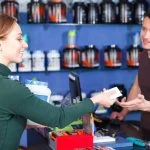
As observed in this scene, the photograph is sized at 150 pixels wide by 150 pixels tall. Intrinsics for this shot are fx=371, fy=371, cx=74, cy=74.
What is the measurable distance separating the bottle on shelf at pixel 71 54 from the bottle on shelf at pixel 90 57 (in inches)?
2.1

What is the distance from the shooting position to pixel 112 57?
132 inches

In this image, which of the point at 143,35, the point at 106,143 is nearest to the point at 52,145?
the point at 106,143

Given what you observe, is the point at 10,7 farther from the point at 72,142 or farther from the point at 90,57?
the point at 72,142

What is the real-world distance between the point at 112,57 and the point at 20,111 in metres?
1.96

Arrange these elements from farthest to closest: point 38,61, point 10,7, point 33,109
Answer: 1. point 38,61
2. point 10,7
3. point 33,109

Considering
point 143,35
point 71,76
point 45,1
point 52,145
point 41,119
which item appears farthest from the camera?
point 45,1

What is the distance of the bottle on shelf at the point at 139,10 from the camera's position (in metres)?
3.35

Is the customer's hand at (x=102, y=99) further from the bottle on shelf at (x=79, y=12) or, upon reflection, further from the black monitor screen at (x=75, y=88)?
the bottle on shelf at (x=79, y=12)

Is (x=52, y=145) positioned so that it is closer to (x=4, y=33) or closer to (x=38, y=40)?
(x=4, y=33)

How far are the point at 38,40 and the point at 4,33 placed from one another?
1764 mm

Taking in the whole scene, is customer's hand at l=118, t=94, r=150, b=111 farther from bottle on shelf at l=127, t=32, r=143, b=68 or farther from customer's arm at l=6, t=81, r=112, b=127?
bottle on shelf at l=127, t=32, r=143, b=68

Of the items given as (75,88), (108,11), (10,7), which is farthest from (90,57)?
(75,88)

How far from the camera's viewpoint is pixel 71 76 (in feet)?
6.98

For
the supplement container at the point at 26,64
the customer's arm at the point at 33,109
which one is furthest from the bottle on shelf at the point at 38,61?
the customer's arm at the point at 33,109
